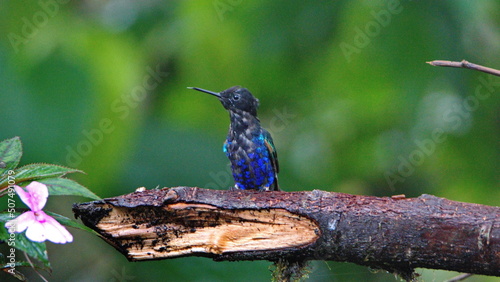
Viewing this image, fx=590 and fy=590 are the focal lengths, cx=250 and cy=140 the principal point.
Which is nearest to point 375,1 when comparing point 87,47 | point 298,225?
point 87,47

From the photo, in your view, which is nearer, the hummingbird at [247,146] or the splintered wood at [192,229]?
the splintered wood at [192,229]

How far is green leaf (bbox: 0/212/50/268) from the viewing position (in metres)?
1.95

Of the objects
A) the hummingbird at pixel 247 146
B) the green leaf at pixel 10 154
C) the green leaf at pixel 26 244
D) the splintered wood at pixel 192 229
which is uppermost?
the hummingbird at pixel 247 146

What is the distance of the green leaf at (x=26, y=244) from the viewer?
6.40 feet

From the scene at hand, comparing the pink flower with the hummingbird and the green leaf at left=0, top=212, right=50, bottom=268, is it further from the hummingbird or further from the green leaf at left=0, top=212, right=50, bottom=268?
the hummingbird

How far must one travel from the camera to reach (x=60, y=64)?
4.78 metres

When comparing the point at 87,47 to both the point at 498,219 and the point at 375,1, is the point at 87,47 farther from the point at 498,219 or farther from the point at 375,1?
the point at 498,219

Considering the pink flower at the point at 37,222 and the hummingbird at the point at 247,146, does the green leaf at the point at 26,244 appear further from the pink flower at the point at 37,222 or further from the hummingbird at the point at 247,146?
the hummingbird at the point at 247,146

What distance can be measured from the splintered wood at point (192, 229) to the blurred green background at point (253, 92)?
6.63 ft

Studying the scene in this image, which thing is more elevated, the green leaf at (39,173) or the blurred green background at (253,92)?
the blurred green background at (253,92)

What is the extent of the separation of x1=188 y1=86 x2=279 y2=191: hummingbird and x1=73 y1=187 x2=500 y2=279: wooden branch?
5.40 feet

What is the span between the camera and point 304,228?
8.04 feet

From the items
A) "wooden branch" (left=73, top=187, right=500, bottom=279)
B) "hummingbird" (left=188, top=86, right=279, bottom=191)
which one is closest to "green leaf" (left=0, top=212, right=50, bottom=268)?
"wooden branch" (left=73, top=187, right=500, bottom=279)

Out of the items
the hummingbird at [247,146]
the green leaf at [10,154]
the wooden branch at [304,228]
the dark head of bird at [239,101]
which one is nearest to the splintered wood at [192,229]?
the wooden branch at [304,228]
